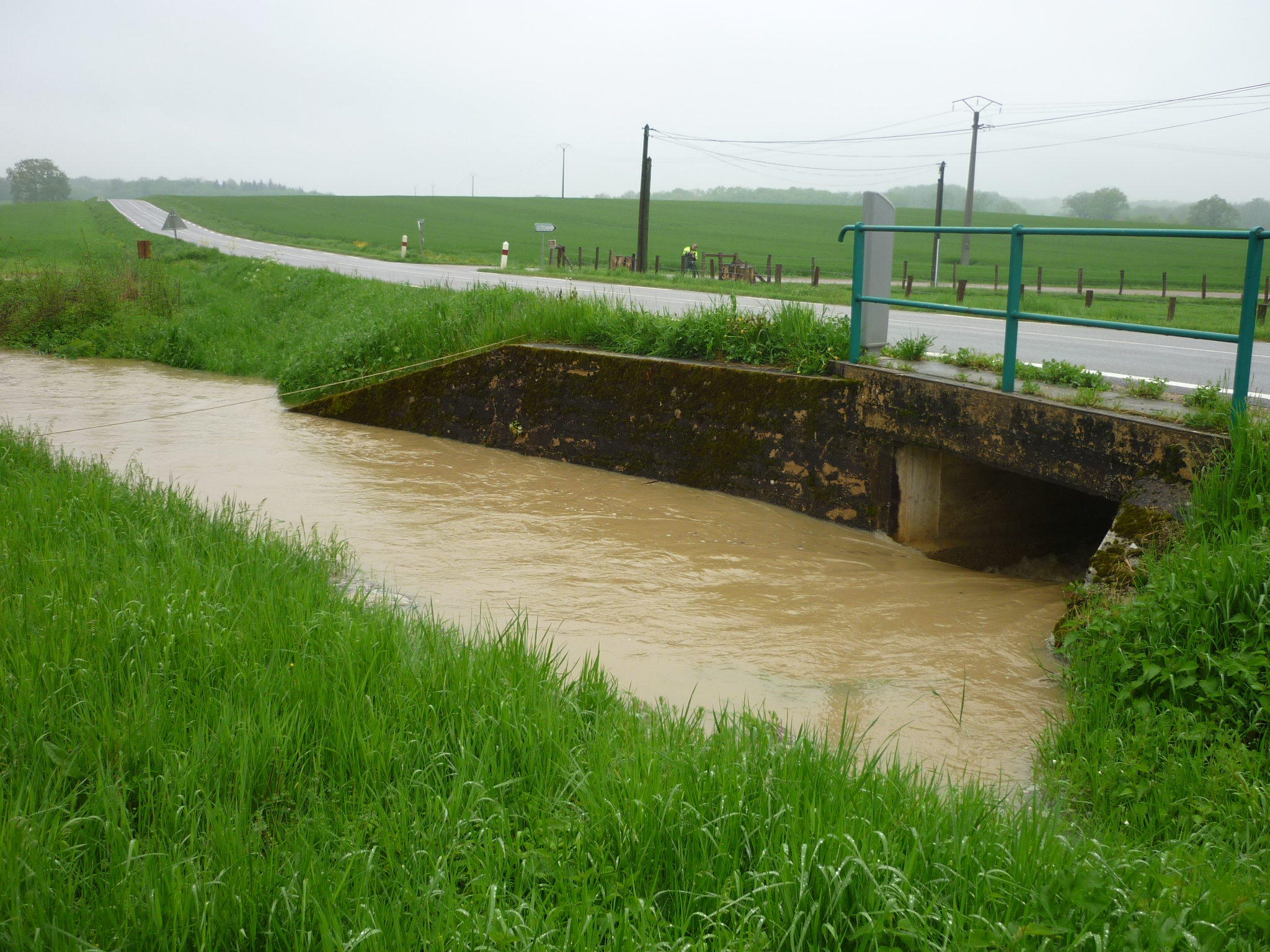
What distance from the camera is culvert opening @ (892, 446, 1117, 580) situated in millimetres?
8516

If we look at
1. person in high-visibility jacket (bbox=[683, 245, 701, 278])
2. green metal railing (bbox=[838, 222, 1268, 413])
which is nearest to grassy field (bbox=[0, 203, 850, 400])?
green metal railing (bbox=[838, 222, 1268, 413])

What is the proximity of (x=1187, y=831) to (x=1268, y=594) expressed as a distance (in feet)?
4.83

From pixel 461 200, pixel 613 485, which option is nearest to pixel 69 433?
pixel 613 485

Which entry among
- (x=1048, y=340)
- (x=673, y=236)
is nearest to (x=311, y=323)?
(x=1048, y=340)

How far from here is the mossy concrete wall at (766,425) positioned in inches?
268

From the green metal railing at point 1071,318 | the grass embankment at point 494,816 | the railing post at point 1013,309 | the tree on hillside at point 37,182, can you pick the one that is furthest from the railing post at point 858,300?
the tree on hillside at point 37,182

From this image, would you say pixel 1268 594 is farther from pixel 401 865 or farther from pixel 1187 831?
pixel 401 865

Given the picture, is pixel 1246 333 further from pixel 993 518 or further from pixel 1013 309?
pixel 993 518

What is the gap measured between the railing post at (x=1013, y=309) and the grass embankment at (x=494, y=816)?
9.62 ft

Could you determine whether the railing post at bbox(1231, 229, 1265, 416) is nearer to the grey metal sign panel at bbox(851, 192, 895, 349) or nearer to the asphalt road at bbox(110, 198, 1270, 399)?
the asphalt road at bbox(110, 198, 1270, 399)

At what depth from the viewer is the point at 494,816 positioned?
125 inches

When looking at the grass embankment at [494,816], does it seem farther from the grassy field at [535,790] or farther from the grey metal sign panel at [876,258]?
the grey metal sign panel at [876,258]

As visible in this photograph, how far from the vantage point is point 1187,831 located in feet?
11.6

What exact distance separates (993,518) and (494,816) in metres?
6.72
